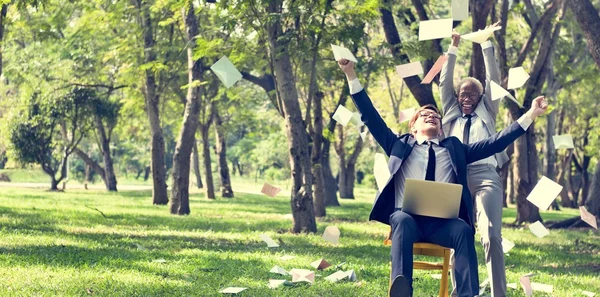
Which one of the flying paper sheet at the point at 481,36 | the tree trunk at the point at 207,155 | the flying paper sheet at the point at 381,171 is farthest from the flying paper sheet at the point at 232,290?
the tree trunk at the point at 207,155

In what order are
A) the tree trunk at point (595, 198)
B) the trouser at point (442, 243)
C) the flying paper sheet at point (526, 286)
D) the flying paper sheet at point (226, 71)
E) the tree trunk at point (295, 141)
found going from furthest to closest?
the tree trunk at point (595, 198), the tree trunk at point (295, 141), the flying paper sheet at point (226, 71), the flying paper sheet at point (526, 286), the trouser at point (442, 243)

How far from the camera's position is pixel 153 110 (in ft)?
74.8

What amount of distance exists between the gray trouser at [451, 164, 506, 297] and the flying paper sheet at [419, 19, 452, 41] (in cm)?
114

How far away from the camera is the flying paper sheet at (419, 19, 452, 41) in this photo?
292 inches

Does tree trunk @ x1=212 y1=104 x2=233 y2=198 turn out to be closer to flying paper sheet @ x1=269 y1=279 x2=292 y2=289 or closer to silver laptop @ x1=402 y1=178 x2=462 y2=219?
flying paper sheet @ x1=269 y1=279 x2=292 y2=289

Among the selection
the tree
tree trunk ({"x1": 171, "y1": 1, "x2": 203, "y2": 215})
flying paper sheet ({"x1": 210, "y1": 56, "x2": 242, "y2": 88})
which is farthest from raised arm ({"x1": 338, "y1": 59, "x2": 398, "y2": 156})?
the tree

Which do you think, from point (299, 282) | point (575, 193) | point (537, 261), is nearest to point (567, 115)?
point (575, 193)

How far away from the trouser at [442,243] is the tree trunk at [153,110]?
13747 mm

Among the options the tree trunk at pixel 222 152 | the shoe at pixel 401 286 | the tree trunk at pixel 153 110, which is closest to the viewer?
the shoe at pixel 401 286

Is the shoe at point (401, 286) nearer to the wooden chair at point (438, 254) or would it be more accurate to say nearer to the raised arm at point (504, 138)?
the wooden chair at point (438, 254)

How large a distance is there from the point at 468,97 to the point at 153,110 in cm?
1616

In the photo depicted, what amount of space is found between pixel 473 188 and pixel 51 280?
359 cm

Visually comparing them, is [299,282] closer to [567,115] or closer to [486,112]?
[486,112]

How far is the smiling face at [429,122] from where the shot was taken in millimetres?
6664
